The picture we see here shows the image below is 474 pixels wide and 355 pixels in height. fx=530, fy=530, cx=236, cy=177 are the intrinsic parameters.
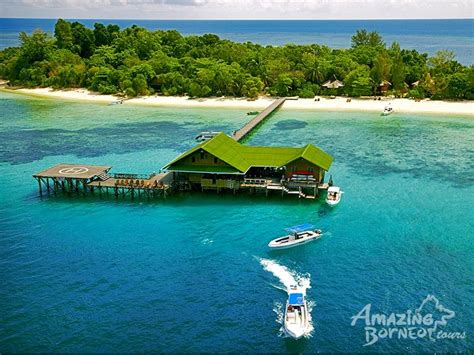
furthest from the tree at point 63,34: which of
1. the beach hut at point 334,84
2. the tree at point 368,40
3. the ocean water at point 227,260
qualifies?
the ocean water at point 227,260

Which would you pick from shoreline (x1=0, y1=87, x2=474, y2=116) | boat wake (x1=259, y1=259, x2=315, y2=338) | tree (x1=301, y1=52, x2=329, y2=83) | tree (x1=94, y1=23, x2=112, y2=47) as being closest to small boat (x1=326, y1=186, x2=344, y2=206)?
boat wake (x1=259, y1=259, x2=315, y2=338)

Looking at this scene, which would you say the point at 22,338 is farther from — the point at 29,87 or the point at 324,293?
the point at 29,87

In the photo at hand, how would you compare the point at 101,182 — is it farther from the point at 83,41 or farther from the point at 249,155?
the point at 83,41

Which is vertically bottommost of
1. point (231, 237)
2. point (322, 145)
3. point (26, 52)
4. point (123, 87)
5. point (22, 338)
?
point (22, 338)

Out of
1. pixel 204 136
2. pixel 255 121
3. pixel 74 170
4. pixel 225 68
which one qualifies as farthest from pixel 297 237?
pixel 225 68

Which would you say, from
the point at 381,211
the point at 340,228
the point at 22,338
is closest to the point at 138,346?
the point at 22,338

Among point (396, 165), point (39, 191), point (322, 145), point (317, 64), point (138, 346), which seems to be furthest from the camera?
A: point (317, 64)

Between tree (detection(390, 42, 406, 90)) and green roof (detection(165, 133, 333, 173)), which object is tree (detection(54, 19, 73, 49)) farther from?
green roof (detection(165, 133, 333, 173))

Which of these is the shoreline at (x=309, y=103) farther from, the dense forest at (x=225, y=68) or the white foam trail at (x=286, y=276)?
the white foam trail at (x=286, y=276)
